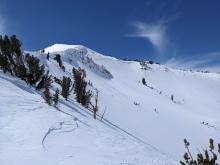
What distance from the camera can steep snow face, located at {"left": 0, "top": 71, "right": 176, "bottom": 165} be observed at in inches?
191

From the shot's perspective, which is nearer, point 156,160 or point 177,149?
point 156,160

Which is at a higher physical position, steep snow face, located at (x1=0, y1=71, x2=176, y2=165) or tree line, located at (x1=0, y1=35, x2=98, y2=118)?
tree line, located at (x1=0, y1=35, x2=98, y2=118)

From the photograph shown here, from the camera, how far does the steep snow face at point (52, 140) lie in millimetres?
4848

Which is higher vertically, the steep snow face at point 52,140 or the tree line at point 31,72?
the tree line at point 31,72

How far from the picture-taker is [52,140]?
564cm

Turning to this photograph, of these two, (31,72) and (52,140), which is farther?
(31,72)

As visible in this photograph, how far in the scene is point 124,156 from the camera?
5883 mm

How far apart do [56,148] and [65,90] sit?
24.4 feet

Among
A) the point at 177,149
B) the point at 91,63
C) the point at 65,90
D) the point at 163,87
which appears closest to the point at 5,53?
the point at 65,90

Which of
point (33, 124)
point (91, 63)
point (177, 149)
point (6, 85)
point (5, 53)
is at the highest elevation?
point (91, 63)

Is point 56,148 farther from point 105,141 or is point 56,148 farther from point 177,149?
point 177,149

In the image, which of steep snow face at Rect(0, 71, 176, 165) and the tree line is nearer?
steep snow face at Rect(0, 71, 176, 165)

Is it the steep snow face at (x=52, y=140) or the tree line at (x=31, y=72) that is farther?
the tree line at (x=31, y=72)

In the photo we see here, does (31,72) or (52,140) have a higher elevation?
(31,72)
